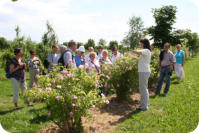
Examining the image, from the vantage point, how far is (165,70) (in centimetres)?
683

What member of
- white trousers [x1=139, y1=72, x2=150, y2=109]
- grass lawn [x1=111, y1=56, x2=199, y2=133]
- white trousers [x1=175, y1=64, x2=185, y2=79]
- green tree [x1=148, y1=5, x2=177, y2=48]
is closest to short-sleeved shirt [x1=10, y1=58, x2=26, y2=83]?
grass lawn [x1=111, y1=56, x2=199, y2=133]

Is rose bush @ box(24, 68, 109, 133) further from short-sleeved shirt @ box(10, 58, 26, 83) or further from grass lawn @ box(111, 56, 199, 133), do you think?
short-sleeved shirt @ box(10, 58, 26, 83)

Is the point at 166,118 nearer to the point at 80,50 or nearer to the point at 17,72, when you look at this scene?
the point at 80,50

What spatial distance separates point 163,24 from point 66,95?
529 inches

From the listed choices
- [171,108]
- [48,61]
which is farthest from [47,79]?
[171,108]

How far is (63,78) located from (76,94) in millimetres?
389

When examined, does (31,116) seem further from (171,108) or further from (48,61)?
(171,108)

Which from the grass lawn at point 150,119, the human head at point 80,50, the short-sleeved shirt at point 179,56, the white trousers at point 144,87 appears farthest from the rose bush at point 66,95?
the short-sleeved shirt at point 179,56

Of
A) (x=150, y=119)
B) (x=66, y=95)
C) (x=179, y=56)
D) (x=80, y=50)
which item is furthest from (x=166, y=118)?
(x=179, y=56)

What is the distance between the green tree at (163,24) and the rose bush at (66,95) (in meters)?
12.2

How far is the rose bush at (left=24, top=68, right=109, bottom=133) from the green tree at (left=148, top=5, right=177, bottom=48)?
40.1 feet

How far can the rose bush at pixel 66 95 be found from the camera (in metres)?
3.03

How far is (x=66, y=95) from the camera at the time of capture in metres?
3.04

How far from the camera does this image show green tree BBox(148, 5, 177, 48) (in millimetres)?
14234
